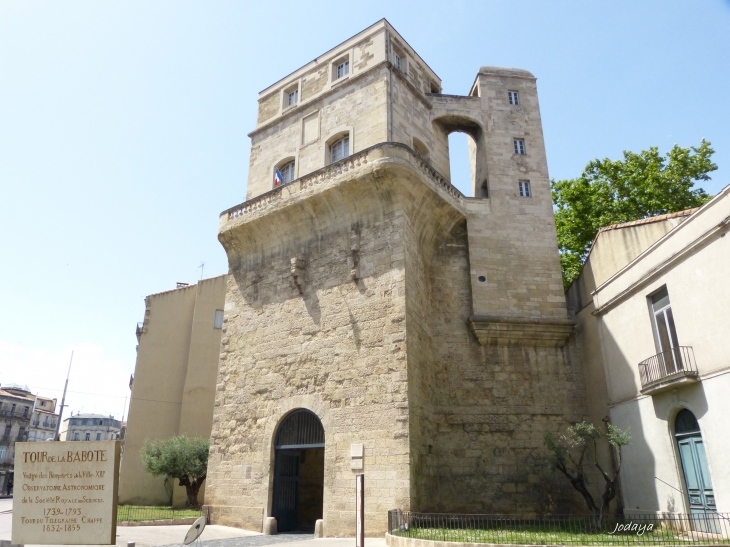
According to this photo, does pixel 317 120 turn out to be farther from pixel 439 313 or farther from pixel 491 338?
pixel 491 338

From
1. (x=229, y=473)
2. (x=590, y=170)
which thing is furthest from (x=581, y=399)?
(x=590, y=170)

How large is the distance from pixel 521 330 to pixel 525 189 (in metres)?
4.88

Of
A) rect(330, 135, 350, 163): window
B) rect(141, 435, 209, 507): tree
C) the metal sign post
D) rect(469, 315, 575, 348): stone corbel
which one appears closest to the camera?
the metal sign post

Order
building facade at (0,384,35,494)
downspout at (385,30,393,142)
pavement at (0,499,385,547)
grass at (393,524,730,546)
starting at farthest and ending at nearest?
1. building facade at (0,384,35,494)
2. downspout at (385,30,393,142)
3. pavement at (0,499,385,547)
4. grass at (393,524,730,546)

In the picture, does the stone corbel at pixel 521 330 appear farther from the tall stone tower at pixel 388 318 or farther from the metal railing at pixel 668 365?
the metal railing at pixel 668 365

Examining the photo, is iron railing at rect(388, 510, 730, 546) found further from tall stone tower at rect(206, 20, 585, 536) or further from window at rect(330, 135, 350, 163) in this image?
window at rect(330, 135, 350, 163)

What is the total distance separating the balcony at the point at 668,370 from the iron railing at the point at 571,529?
93.9 inches

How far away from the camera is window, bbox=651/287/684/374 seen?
37.2 feet

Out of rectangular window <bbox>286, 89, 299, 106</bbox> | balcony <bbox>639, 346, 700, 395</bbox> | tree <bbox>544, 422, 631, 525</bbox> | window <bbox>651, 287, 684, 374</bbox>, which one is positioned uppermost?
rectangular window <bbox>286, 89, 299, 106</bbox>

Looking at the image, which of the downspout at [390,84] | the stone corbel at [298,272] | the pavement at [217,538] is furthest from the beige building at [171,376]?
the downspout at [390,84]

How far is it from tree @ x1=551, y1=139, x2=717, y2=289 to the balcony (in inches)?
363

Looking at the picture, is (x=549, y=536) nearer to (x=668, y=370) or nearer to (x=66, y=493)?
(x=668, y=370)

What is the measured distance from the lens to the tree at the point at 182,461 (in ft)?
61.6

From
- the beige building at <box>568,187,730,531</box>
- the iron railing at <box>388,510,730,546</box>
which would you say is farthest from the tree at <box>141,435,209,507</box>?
the beige building at <box>568,187,730,531</box>
